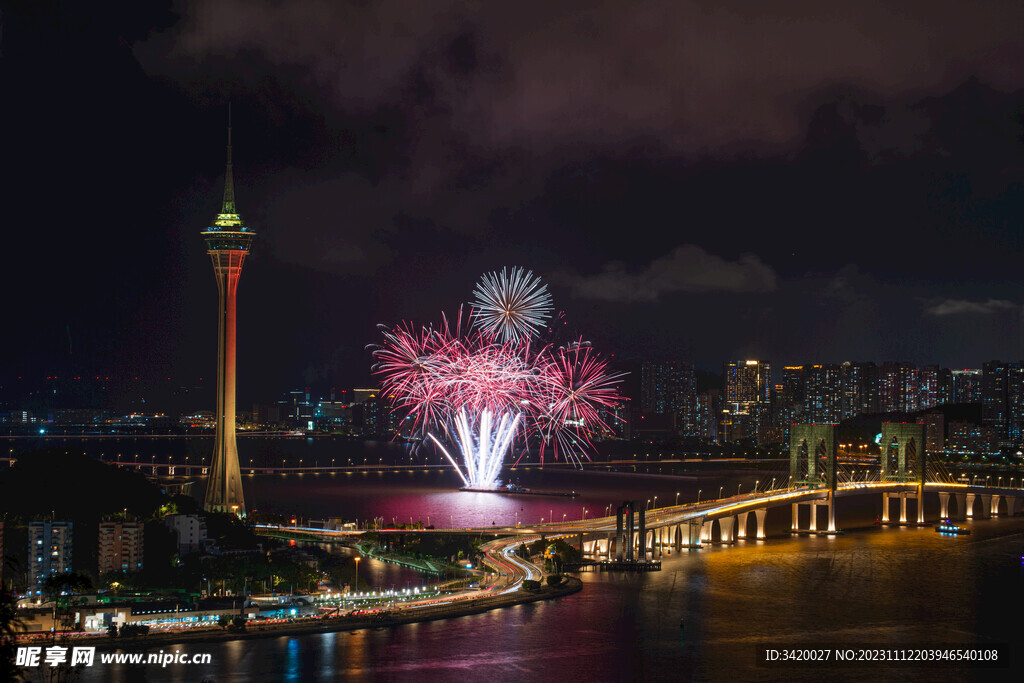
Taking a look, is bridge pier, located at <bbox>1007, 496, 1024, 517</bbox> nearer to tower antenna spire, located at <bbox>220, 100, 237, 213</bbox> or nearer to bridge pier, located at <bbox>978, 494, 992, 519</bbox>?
bridge pier, located at <bbox>978, 494, 992, 519</bbox>

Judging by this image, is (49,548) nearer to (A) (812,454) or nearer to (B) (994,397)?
(A) (812,454)

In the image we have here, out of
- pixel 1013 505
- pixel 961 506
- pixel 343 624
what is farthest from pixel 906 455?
pixel 343 624

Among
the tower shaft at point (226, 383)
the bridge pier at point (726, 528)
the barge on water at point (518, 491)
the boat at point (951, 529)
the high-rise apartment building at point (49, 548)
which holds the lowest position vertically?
the boat at point (951, 529)

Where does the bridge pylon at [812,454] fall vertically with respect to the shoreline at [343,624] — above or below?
above

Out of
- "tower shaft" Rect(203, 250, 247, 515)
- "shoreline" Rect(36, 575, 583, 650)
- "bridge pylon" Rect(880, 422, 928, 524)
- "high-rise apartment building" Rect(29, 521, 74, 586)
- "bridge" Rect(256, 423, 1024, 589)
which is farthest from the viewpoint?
"bridge pylon" Rect(880, 422, 928, 524)

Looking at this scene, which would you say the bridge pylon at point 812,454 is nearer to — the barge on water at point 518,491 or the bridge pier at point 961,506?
the bridge pier at point 961,506

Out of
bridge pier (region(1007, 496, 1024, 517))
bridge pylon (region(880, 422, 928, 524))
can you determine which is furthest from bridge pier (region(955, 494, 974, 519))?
bridge pier (region(1007, 496, 1024, 517))

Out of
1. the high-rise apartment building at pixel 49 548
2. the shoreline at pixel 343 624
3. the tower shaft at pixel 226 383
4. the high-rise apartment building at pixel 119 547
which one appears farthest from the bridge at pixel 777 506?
the high-rise apartment building at pixel 49 548
